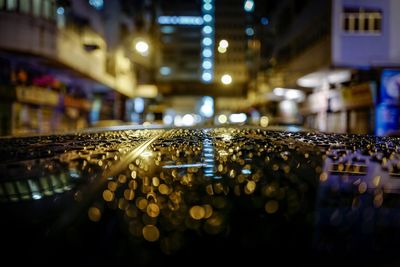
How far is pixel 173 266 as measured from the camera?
142 cm

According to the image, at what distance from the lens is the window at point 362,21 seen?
2386 cm

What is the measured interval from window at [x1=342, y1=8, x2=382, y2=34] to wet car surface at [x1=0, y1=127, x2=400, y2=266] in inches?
913

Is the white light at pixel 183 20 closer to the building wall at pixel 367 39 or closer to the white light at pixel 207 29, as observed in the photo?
the white light at pixel 207 29

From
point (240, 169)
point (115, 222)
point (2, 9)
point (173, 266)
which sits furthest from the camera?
point (2, 9)

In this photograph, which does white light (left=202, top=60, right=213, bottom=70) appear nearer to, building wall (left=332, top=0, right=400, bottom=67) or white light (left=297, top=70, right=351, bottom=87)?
white light (left=297, top=70, right=351, bottom=87)

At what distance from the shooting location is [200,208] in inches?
72.9

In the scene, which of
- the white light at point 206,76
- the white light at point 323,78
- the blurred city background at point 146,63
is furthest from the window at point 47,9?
the white light at point 206,76

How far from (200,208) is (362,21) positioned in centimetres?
2490

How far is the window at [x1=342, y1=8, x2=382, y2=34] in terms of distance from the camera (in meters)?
23.9

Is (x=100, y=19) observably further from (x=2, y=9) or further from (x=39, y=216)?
(x=39, y=216)

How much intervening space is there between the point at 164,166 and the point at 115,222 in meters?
0.81

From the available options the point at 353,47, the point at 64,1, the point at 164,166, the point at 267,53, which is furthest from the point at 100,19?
the point at 164,166

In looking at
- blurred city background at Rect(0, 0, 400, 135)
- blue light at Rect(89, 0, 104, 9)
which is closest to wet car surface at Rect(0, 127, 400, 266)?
blurred city background at Rect(0, 0, 400, 135)

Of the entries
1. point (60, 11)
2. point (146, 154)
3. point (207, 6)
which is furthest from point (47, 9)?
point (207, 6)
